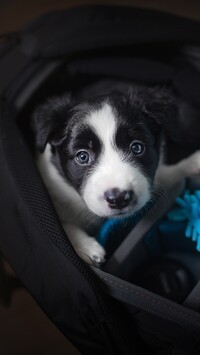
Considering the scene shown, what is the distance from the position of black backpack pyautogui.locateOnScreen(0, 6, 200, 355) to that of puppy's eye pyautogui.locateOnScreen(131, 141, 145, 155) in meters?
0.20

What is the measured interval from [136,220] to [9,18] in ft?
5.24

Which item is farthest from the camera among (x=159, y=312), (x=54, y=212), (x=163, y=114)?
(x=163, y=114)

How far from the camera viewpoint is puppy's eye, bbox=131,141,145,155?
1.43 m

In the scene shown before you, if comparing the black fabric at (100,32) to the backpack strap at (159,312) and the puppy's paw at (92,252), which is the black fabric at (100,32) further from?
the backpack strap at (159,312)

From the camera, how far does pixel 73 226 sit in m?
1.57

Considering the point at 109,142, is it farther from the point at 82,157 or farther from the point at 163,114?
the point at 163,114

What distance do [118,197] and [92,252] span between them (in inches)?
8.8

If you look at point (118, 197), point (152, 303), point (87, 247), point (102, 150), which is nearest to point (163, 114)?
point (102, 150)

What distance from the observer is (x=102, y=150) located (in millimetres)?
1379

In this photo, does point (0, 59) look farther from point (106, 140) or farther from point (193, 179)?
point (193, 179)

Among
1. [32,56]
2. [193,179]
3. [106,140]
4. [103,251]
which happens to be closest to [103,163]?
[106,140]

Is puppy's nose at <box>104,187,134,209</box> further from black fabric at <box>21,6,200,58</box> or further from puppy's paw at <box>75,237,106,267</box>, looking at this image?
black fabric at <box>21,6,200,58</box>

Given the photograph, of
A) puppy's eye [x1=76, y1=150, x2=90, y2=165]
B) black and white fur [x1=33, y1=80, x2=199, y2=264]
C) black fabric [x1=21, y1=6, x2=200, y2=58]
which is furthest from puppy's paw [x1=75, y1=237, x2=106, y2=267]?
black fabric [x1=21, y1=6, x2=200, y2=58]

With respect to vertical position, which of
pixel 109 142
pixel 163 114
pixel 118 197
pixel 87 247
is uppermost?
pixel 163 114
